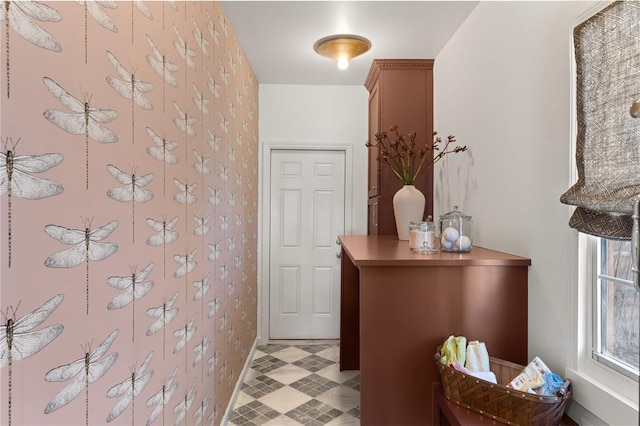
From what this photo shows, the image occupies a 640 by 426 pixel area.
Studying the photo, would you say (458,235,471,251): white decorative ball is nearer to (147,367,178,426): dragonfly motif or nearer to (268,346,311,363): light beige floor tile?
(147,367,178,426): dragonfly motif

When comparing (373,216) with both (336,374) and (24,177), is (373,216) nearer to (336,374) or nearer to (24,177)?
(336,374)

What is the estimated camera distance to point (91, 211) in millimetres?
820

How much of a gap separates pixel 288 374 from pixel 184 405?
A: 1426 mm

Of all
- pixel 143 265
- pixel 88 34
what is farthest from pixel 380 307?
pixel 88 34

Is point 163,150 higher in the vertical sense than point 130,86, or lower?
lower

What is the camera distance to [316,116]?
11.0 feet

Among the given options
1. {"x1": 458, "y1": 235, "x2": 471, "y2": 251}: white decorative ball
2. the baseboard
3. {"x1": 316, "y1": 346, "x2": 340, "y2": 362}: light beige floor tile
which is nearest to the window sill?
{"x1": 458, "y1": 235, "x2": 471, "y2": 251}: white decorative ball

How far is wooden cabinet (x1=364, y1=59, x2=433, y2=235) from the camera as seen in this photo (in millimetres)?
2713

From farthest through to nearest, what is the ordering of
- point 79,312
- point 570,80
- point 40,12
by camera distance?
point 570,80 < point 79,312 < point 40,12

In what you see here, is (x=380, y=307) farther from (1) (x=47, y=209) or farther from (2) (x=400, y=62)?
(2) (x=400, y=62)

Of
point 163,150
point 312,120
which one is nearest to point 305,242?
point 312,120

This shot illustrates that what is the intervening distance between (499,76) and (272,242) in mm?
2317

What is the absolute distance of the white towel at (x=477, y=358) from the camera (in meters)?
1.31

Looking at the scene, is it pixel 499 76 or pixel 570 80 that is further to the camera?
pixel 499 76
